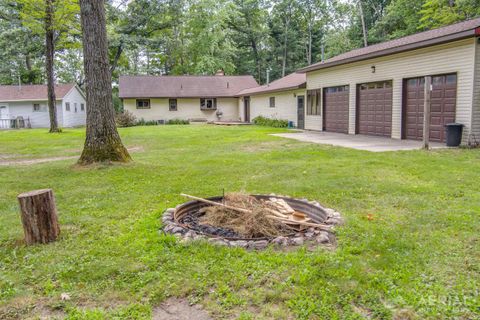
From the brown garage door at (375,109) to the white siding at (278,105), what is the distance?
4805mm

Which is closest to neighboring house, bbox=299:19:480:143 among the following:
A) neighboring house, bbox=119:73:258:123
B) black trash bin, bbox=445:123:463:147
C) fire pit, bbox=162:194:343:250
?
black trash bin, bbox=445:123:463:147

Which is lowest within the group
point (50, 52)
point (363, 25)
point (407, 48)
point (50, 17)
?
point (407, 48)

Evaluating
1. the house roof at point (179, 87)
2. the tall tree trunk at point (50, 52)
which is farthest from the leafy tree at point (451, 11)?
the tall tree trunk at point (50, 52)

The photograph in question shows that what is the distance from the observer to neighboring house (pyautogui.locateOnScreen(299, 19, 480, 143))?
994 centimetres

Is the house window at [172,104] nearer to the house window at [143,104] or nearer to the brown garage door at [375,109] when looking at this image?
the house window at [143,104]

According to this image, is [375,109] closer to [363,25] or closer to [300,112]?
[300,112]

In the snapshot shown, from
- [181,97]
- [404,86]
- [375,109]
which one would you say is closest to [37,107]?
[181,97]

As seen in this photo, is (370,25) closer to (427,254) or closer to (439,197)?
(439,197)

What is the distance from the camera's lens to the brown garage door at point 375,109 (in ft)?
42.9

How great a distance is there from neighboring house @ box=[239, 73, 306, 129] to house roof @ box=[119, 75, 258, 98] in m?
2.65

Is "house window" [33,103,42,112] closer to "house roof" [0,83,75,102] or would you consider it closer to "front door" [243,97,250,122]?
"house roof" [0,83,75,102]

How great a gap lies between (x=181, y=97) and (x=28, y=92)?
11762 millimetres

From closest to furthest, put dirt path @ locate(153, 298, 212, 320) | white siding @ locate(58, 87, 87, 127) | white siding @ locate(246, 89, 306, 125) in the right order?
dirt path @ locate(153, 298, 212, 320)
white siding @ locate(246, 89, 306, 125)
white siding @ locate(58, 87, 87, 127)

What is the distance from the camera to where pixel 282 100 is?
2142 centimetres
